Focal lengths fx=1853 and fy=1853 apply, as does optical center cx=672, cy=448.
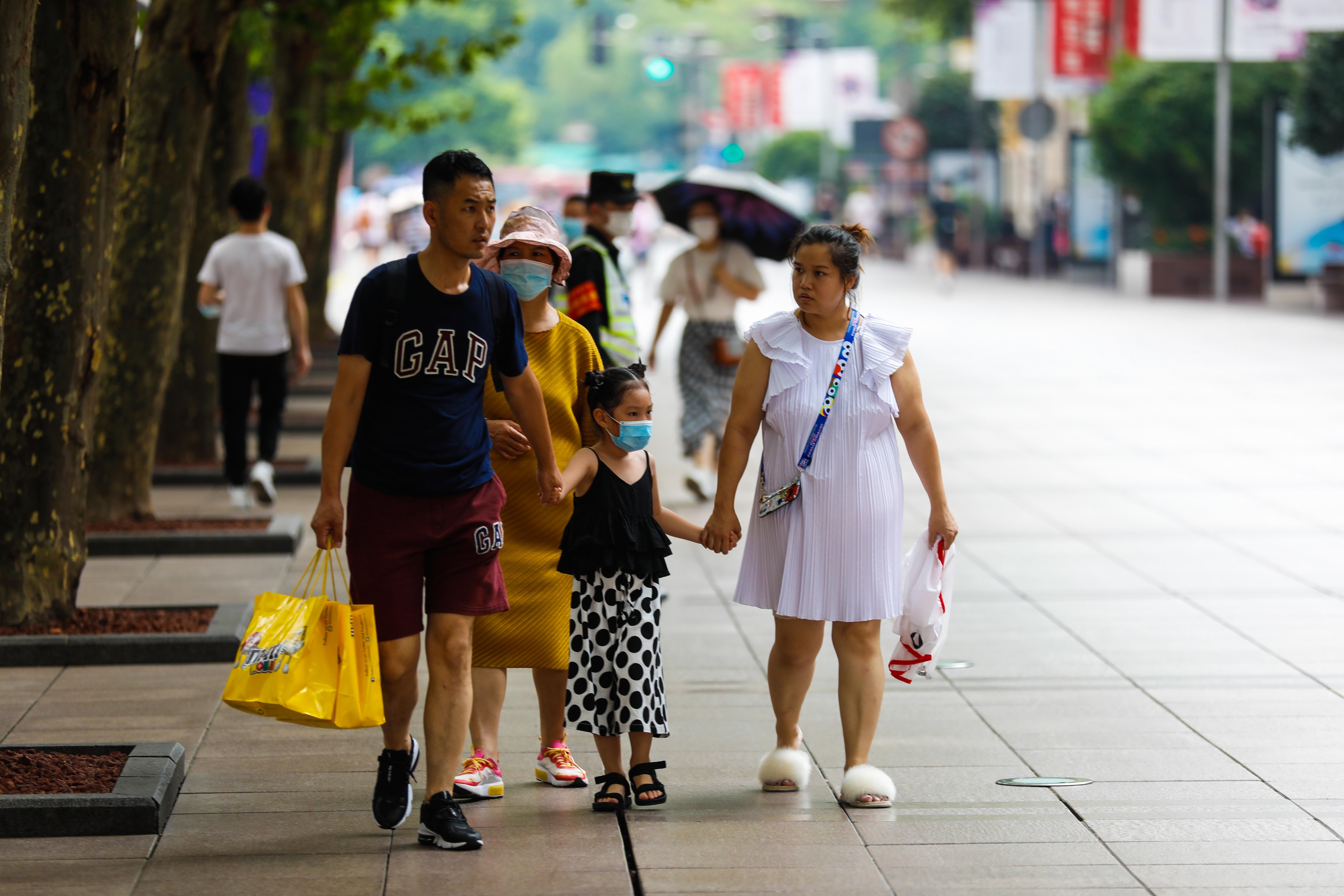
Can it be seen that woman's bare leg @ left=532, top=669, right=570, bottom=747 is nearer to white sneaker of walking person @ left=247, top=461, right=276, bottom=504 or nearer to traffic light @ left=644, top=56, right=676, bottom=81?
white sneaker of walking person @ left=247, top=461, right=276, bottom=504

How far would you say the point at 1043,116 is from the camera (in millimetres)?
40688

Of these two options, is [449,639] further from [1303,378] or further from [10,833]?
[1303,378]

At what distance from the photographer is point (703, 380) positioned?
36.9 ft

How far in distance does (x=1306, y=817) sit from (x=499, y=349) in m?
2.58

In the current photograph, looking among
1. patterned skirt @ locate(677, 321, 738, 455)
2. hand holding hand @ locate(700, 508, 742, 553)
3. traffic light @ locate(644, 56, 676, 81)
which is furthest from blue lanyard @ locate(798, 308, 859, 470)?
traffic light @ locate(644, 56, 676, 81)

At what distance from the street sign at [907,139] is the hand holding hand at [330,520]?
53061 mm

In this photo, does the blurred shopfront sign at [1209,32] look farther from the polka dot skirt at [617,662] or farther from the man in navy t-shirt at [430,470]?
the man in navy t-shirt at [430,470]

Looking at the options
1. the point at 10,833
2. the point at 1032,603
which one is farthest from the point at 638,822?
the point at 1032,603

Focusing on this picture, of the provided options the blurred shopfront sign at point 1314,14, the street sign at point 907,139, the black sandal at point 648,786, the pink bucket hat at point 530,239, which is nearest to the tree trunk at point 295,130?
the pink bucket hat at point 530,239

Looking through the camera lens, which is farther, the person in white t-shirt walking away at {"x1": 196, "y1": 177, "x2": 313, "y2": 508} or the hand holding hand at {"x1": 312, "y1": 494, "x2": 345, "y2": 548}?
the person in white t-shirt walking away at {"x1": 196, "y1": 177, "x2": 313, "y2": 508}

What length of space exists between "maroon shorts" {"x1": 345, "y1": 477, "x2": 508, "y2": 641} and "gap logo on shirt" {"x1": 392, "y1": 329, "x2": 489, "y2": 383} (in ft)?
1.06

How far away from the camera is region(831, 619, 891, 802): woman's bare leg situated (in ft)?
17.7

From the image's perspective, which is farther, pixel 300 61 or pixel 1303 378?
pixel 1303 378

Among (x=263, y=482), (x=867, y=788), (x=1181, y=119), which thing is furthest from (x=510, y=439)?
(x=1181, y=119)
